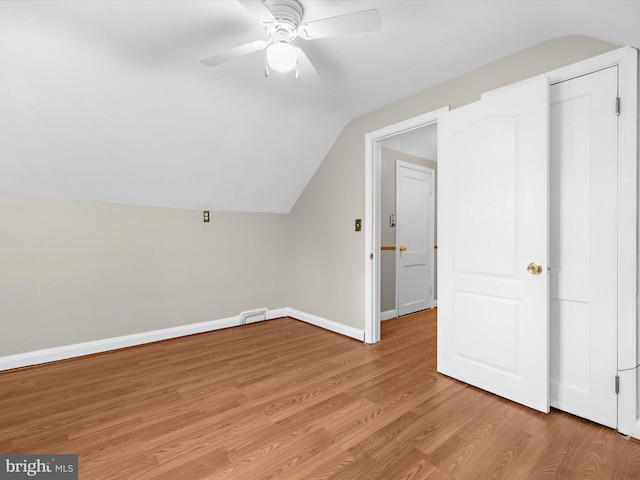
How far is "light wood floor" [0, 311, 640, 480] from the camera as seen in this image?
156 centimetres

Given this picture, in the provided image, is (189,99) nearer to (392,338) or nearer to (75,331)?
(75,331)

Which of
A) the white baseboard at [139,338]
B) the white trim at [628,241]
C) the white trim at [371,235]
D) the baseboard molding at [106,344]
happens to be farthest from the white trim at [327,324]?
the white trim at [628,241]

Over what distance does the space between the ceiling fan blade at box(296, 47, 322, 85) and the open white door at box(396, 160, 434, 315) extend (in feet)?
8.54

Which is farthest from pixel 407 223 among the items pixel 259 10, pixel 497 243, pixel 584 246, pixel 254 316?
pixel 259 10

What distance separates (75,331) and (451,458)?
327 centimetres

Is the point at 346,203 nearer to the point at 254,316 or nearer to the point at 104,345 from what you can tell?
the point at 254,316

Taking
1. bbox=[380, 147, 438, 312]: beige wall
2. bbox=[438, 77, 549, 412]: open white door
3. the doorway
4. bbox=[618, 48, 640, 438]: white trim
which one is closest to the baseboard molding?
bbox=[380, 147, 438, 312]: beige wall

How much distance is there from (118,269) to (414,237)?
375cm

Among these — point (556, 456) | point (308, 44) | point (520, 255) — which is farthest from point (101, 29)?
point (556, 456)

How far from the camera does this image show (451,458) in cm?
162

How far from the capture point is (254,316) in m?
4.15

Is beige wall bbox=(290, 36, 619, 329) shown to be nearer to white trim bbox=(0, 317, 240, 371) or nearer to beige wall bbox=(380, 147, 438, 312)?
→ beige wall bbox=(380, 147, 438, 312)

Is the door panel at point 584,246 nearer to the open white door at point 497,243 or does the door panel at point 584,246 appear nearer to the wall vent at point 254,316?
the open white door at point 497,243

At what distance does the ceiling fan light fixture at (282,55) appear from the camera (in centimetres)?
165
